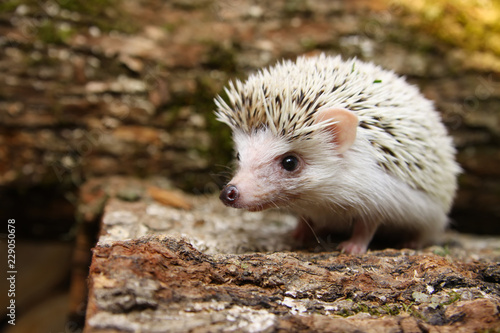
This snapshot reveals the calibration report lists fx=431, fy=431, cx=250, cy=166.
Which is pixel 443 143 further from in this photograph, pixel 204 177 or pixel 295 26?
pixel 204 177

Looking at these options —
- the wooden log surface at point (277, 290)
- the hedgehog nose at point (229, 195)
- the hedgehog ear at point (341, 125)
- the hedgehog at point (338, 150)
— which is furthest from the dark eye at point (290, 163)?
the wooden log surface at point (277, 290)

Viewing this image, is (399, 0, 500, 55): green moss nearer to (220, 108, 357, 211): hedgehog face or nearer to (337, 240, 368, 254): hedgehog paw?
(220, 108, 357, 211): hedgehog face

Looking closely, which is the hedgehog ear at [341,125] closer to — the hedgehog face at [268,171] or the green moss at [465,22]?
the hedgehog face at [268,171]

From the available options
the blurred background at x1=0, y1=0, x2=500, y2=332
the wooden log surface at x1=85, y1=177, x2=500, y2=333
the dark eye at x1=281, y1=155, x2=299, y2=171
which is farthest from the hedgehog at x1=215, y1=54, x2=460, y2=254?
the blurred background at x1=0, y1=0, x2=500, y2=332

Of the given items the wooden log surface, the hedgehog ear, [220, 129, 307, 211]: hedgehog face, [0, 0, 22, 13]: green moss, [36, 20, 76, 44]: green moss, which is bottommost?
the wooden log surface

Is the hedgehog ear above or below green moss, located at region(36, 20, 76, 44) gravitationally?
below

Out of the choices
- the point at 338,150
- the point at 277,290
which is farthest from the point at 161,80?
the point at 277,290

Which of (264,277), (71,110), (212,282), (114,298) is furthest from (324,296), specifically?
(71,110)
